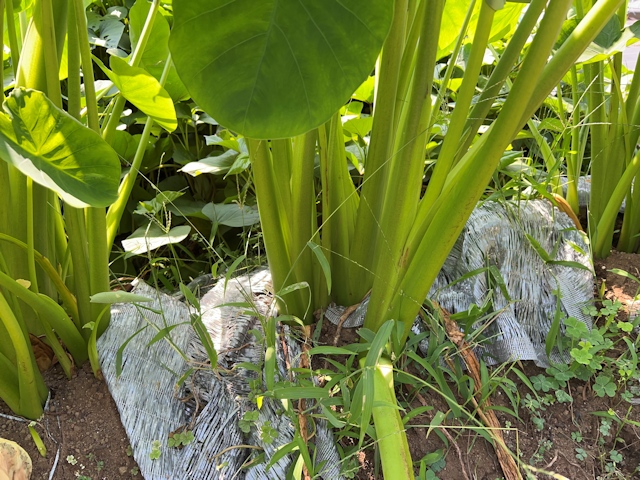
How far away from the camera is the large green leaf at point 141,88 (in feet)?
2.43

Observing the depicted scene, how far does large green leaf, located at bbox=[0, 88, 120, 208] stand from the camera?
1.82 feet

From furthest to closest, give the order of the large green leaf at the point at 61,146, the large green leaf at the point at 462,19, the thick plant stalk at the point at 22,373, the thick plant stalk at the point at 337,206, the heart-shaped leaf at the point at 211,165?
the heart-shaped leaf at the point at 211,165 → the large green leaf at the point at 462,19 → the thick plant stalk at the point at 337,206 → the thick plant stalk at the point at 22,373 → the large green leaf at the point at 61,146

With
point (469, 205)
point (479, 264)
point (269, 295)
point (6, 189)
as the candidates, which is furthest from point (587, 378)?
point (6, 189)

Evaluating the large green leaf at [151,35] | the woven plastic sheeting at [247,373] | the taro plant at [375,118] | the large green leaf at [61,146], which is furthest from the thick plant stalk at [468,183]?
the large green leaf at [151,35]

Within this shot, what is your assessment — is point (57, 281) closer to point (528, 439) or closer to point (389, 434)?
point (389, 434)

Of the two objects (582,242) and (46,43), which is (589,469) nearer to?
(582,242)

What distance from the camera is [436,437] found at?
808 mm

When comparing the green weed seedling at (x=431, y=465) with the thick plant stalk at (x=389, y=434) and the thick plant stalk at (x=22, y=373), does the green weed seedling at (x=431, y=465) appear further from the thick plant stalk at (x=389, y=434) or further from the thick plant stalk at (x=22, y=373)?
the thick plant stalk at (x=22, y=373)

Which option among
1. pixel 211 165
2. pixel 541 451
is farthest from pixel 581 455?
pixel 211 165

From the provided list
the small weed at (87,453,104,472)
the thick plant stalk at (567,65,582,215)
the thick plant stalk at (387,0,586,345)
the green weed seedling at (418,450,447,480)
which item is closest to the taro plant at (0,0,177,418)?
the small weed at (87,453,104,472)

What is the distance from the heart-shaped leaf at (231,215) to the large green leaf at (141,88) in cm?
37

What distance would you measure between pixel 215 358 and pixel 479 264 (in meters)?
0.60

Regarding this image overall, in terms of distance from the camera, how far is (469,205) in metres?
0.68

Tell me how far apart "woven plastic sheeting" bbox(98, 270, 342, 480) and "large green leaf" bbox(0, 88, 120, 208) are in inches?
10.9
